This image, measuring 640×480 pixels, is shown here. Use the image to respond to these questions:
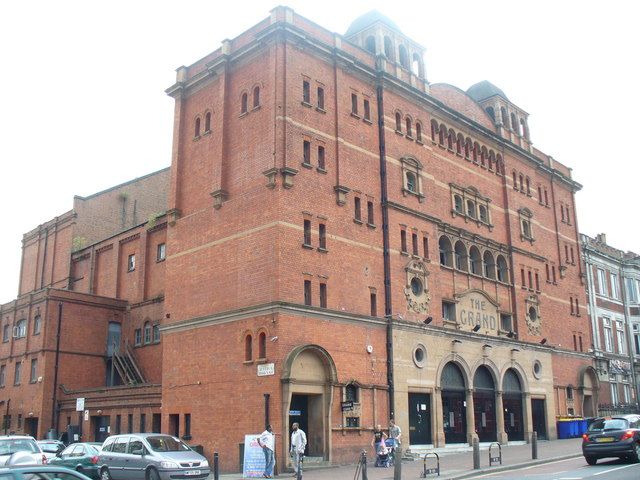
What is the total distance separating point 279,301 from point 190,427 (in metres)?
7.98

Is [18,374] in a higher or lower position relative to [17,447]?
higher

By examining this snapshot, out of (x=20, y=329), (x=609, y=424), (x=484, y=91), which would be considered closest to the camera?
(x=609, y=424)

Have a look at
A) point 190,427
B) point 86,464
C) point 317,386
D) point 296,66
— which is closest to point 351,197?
point 296,66

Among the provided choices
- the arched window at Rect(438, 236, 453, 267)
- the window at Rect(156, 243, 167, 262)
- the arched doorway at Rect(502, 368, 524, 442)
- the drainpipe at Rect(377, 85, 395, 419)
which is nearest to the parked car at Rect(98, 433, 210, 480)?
the drainpipe at Rect(377, 85, 395, 419)

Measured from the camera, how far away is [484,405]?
A: 38094 mm

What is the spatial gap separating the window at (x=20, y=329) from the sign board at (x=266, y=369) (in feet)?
80.6

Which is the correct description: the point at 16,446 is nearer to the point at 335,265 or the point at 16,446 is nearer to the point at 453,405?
the point at 335,265

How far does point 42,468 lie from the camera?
9.84 m

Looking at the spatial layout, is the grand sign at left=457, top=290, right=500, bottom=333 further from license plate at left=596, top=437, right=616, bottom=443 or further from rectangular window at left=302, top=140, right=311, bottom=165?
license plate at left=596, top=437, right=616, bottom=443

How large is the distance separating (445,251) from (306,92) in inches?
498

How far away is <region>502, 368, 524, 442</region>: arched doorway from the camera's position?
130 ft

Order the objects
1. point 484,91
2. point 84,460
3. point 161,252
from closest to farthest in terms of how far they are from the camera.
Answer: point 84,460, point 161,252, point 484,91

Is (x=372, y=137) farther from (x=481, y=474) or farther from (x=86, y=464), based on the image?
(x=86, y=464)

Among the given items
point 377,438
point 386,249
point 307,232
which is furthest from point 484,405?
point 307,232
